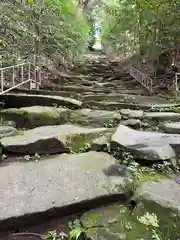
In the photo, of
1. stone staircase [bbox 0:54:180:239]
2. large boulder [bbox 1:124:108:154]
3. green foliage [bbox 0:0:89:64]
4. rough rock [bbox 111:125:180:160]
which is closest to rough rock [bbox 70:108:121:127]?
stone staircase [bbox 0:54:180:239]

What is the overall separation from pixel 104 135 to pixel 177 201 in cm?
169

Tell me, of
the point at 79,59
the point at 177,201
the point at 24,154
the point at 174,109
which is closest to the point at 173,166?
the point at 177,201

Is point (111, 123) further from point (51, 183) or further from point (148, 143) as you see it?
point (51, 183)

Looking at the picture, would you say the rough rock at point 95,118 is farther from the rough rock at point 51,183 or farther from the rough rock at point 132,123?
the rough rock at point 51,183

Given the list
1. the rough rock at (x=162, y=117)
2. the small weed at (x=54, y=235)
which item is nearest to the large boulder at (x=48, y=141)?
the small weed at (x=54, y=235)

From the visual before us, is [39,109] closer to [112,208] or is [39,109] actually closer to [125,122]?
[125,122]

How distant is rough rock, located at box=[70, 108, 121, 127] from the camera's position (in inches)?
178

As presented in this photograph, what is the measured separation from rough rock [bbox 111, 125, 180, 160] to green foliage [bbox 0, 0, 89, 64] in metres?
2.94

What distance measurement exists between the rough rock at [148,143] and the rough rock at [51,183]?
36 cm

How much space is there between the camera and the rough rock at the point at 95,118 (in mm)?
4512

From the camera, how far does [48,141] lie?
3.14m

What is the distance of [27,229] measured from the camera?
1907mm

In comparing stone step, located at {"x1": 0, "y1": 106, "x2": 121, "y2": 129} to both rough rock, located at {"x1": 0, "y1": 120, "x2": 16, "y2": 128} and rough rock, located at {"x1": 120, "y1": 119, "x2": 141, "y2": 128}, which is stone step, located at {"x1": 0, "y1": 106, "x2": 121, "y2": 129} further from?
rough rock, located at {"x1": 120, "y1": 119, "x2": 141, "y2": 128}

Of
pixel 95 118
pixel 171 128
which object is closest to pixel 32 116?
pixel 95 118
